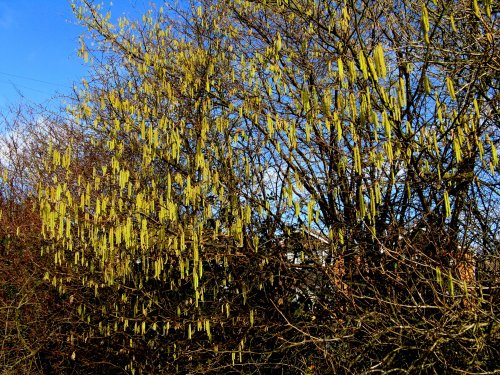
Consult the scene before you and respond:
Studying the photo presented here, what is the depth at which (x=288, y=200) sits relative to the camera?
3.68 meters

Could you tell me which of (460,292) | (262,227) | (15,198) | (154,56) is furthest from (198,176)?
(15,198)

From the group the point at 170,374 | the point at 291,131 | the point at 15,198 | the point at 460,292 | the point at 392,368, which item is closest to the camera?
the point at 291,131

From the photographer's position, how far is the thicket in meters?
3.66

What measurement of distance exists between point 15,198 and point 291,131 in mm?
7240

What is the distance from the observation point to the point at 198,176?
4.54 metres

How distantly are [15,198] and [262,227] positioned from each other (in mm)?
6060

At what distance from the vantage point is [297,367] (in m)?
4.34

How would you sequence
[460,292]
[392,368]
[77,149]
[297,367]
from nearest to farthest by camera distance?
[460,292] → [392,368] → [297,367] → [77,149]

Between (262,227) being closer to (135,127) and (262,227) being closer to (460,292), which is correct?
(135,127)

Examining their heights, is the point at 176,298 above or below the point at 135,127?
below

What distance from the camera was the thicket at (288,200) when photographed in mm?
3658

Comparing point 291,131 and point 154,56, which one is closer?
point 291,131

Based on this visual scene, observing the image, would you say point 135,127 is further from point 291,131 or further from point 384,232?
point 384,232

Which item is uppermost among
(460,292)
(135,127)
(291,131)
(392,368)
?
(135,127)
